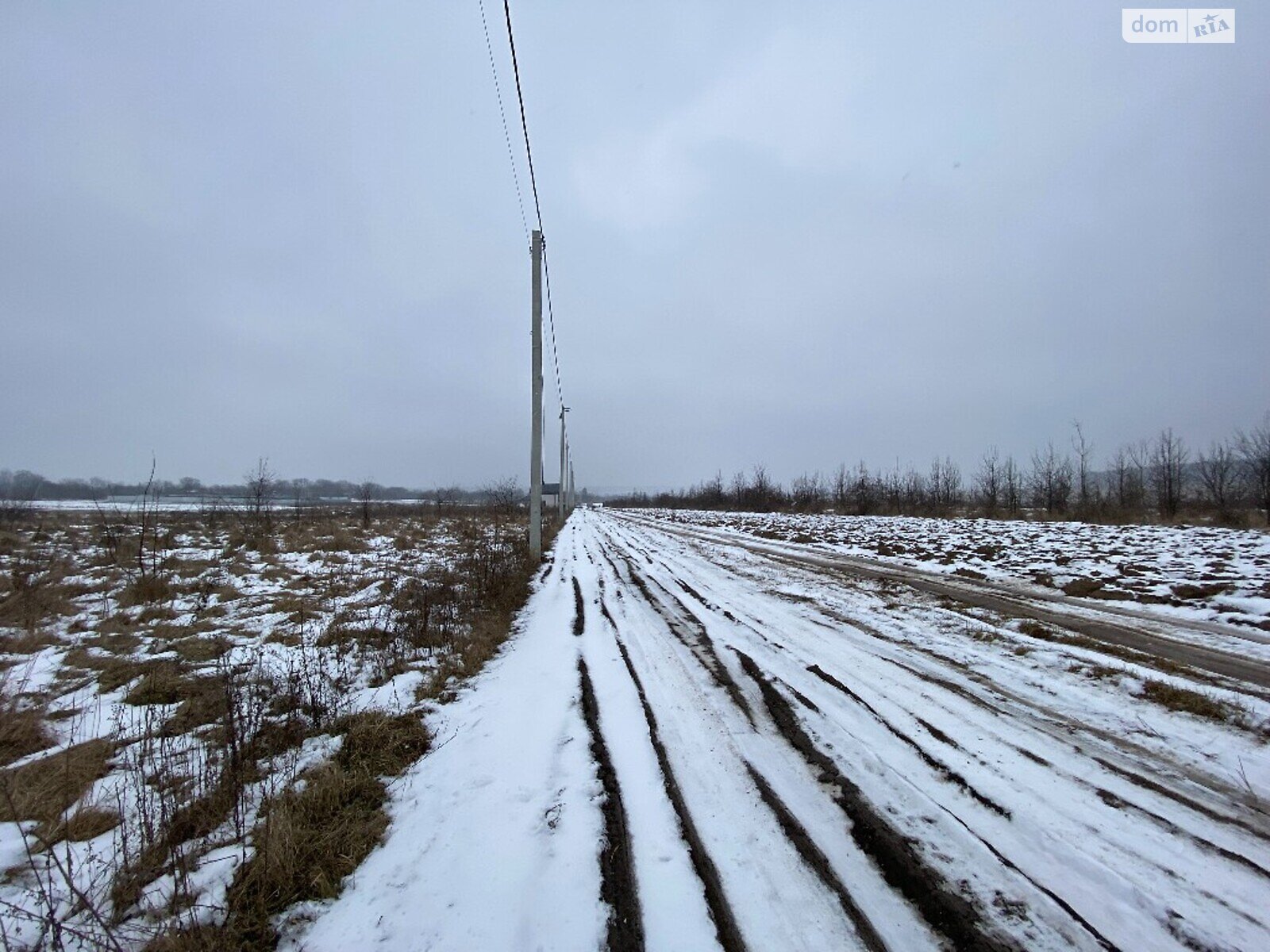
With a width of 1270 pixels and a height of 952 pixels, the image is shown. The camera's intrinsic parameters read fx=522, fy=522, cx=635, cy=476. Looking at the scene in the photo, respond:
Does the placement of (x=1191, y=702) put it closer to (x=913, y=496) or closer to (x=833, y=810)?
(x=833, y=810)

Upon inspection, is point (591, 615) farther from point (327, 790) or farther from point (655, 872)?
point (655, 872)

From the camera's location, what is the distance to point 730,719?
4375 mm

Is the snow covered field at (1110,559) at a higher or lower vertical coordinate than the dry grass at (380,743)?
higher

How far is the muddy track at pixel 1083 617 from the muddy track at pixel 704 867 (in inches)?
224

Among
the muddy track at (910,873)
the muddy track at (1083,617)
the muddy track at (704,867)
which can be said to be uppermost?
the muddy track at (1083,617)

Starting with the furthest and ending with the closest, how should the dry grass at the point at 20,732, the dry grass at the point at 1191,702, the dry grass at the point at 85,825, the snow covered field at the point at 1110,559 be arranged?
the snow covered field at the point at 1110,559, the dry grass at the point at 1191,702, the dry grass at the point at 20,732, the dry grass at the point at 85,825

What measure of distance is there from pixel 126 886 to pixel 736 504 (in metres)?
61.9

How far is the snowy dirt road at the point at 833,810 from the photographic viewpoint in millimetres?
2318

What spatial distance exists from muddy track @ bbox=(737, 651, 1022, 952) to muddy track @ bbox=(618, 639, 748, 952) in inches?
32.4

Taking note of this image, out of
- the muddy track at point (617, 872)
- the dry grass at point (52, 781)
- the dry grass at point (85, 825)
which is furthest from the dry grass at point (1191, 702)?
the dry grass at point (52, 781)

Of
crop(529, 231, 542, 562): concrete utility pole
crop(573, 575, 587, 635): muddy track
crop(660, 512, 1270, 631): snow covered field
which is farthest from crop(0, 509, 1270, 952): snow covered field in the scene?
crop(529, 231, 542, 562): concrete utility pole

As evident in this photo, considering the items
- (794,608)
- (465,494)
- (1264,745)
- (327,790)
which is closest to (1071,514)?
(794,608)

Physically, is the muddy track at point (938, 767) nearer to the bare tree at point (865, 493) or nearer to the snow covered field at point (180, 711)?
the snow covered field at point (180, 711)

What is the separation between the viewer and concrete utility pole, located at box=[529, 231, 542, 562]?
45.5 ft
